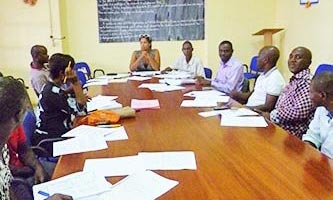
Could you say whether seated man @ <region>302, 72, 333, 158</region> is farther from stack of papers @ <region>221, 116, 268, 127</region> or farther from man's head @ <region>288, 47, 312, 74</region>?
man's head @ <region>288, 47, 312, 74</region>

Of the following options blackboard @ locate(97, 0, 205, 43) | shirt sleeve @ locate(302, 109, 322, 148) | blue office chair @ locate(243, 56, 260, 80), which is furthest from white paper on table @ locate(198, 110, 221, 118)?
blackboard @ locate(97, 0, 205, 43)

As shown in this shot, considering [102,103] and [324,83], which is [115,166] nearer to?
[324,83]

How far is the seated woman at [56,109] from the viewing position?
2.64 m

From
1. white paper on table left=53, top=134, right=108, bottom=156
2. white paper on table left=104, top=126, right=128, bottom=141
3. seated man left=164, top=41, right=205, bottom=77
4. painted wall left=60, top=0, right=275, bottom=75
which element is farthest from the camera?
painted wall left=60, top=0, right=275, bottom=75

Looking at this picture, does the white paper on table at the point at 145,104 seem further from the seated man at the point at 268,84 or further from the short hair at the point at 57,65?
the seated man at the point at 268,84

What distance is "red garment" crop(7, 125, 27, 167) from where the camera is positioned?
83.3 inches

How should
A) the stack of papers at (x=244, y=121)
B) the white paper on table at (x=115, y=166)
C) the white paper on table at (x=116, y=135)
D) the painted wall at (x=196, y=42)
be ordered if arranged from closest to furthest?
the white paper on table at (x=115, y=166) → the white paper on table at (x=116, y=135) → the stack of papers at (x=244, y=121) → the painted wall at (x=196, y=42)

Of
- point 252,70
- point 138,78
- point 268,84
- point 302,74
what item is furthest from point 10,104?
point 252,70

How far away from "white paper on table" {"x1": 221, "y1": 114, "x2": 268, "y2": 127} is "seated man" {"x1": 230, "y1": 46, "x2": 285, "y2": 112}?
2.78 ft

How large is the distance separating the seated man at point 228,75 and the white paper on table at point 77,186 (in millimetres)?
2673

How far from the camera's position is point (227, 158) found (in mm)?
1695

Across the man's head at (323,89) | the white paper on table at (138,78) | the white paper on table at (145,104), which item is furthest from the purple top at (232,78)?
the man's head at (323,89)

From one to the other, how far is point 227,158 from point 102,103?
1.50 m

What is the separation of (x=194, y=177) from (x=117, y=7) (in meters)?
5.40
